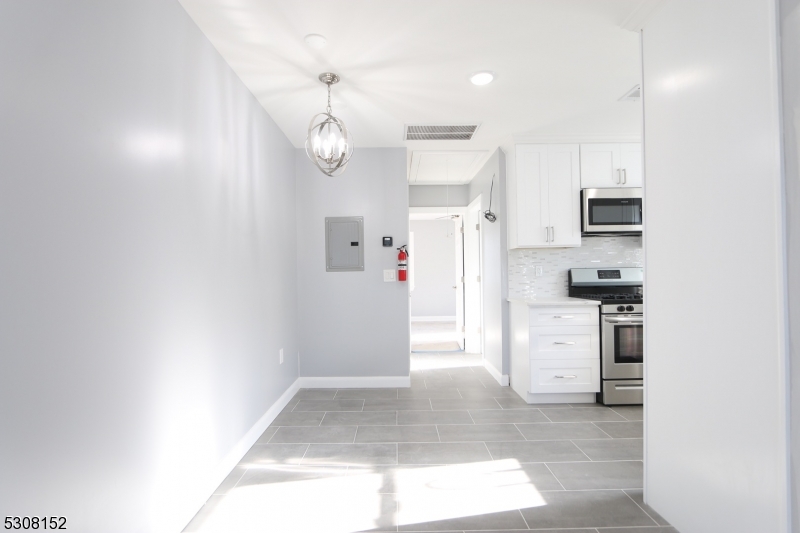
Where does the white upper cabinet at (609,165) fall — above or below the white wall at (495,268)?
above

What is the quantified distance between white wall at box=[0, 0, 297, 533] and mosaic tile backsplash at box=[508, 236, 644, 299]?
2823 mm

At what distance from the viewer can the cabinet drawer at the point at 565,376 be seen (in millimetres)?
3715

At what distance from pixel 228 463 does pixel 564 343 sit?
8.96ft

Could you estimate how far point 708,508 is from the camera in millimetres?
1673

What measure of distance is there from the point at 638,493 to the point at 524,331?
5.72 feet

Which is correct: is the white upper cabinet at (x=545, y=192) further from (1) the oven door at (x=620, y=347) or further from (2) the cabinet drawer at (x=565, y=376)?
(2) the cabinet drawer at (x=565, y=376)

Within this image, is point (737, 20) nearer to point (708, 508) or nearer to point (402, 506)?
point (708, 508)

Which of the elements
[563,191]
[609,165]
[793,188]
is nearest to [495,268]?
[563,191]

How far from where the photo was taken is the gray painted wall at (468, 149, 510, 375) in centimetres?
437

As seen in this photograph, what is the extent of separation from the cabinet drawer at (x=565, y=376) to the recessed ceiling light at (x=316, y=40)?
9.47 ft

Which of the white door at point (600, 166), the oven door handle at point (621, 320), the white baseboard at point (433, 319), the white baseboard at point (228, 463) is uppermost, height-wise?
the white door at point (600, 166)

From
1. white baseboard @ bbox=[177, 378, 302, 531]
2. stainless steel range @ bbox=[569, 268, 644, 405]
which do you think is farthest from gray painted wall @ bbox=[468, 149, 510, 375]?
white baseboard @ bbox=[177, 378, 302, 531]

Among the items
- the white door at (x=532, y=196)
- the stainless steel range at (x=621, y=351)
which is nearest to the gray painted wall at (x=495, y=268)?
the white door at (x=532, y=196)

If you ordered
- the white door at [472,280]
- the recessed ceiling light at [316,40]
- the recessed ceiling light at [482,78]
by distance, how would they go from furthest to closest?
the white door at [472,280] → the recessed ceiling light at [482,78] → the recessed ceiling light at [316,40]
